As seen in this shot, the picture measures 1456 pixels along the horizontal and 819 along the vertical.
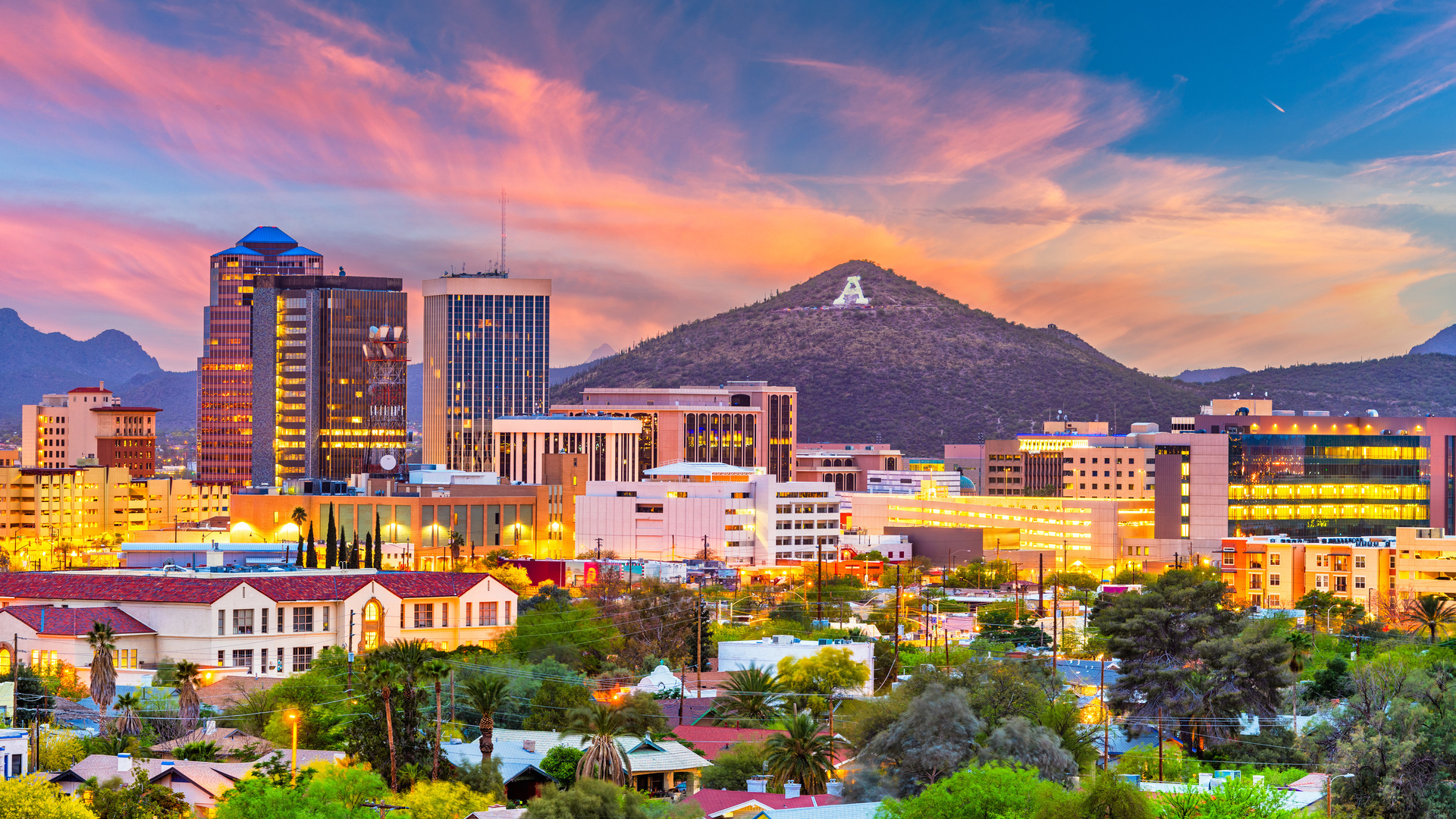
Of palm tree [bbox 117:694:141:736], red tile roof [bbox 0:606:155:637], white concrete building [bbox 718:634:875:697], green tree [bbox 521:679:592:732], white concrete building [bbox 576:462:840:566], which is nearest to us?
palm tree [bbox 117:694:141:736]

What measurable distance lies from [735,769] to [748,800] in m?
7.40

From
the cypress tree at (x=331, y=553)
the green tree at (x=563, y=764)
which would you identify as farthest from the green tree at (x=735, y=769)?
the cypress tree at (x=331, y=553)

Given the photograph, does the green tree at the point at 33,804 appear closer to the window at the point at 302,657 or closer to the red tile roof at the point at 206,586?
the red tile roof at the point at 206,586

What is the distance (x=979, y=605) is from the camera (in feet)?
470

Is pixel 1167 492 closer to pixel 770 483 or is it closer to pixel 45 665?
pixel 770 483

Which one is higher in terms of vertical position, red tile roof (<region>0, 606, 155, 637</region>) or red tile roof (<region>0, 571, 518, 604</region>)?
red tile roof (<region>0, 571, 518, 604</region>)

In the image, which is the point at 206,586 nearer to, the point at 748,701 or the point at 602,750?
the point at 748,701

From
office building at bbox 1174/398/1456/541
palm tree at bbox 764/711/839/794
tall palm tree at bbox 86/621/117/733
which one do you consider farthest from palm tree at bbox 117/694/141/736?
office building at bbox 1174/398/1456/541

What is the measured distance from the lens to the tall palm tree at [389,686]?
59.3 metres

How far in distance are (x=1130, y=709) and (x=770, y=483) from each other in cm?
10362

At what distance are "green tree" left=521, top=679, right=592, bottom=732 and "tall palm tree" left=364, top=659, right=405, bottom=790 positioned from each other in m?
9.42

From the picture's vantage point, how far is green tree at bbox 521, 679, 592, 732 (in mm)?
73438

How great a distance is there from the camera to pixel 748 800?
189 feet

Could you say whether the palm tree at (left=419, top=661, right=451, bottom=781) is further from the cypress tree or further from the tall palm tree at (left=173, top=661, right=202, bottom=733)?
the cypress tree
